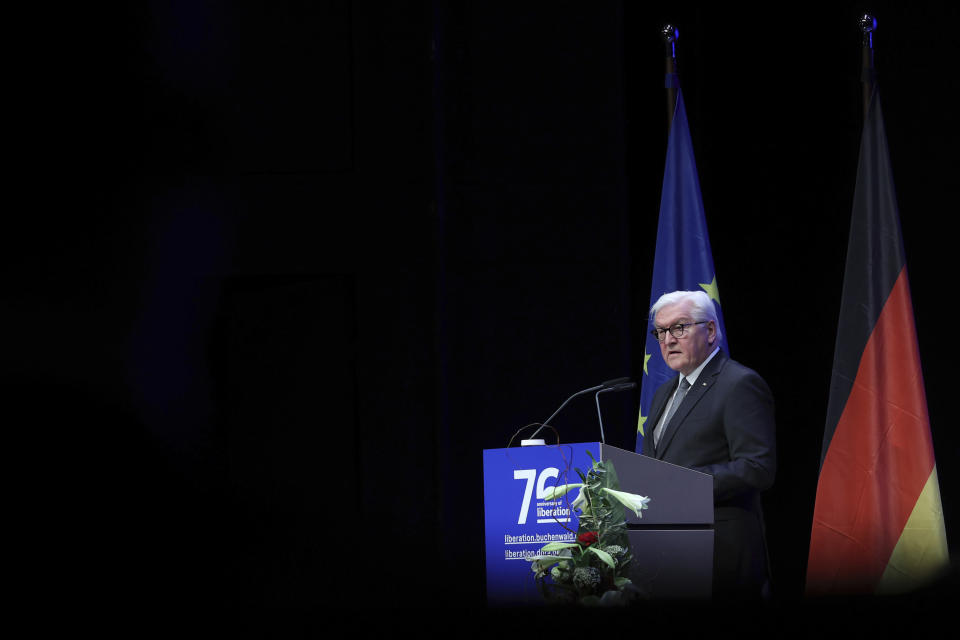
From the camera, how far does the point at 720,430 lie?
106 inches

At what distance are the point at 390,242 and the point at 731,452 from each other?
6.60 ft

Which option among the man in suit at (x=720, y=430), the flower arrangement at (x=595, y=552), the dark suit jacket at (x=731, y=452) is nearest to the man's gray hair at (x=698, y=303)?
the man in suit at (x=720, y=430)

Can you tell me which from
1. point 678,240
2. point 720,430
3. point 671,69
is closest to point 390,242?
point 678,240

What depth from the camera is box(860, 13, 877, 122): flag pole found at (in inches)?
144

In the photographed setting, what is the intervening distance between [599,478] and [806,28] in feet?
9.08

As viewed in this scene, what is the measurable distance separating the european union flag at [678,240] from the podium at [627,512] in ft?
5.55

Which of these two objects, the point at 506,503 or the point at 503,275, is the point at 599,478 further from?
the point at 503,275

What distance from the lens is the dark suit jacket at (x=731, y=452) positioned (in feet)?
8.26

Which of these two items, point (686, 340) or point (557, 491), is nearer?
point (557, 491)

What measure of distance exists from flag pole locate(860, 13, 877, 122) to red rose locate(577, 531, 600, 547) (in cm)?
252

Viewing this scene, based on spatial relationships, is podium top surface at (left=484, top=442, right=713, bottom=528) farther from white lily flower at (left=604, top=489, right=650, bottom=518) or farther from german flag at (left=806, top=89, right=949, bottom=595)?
german flag at (left=806, top=89, right=949, bottom=595)

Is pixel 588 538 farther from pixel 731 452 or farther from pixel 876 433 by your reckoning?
pixel 876 433

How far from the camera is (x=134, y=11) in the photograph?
4.34m

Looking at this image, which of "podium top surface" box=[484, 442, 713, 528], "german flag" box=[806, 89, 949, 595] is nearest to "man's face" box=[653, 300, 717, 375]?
"podium top surface" box=[484, 442, 713, 528]
